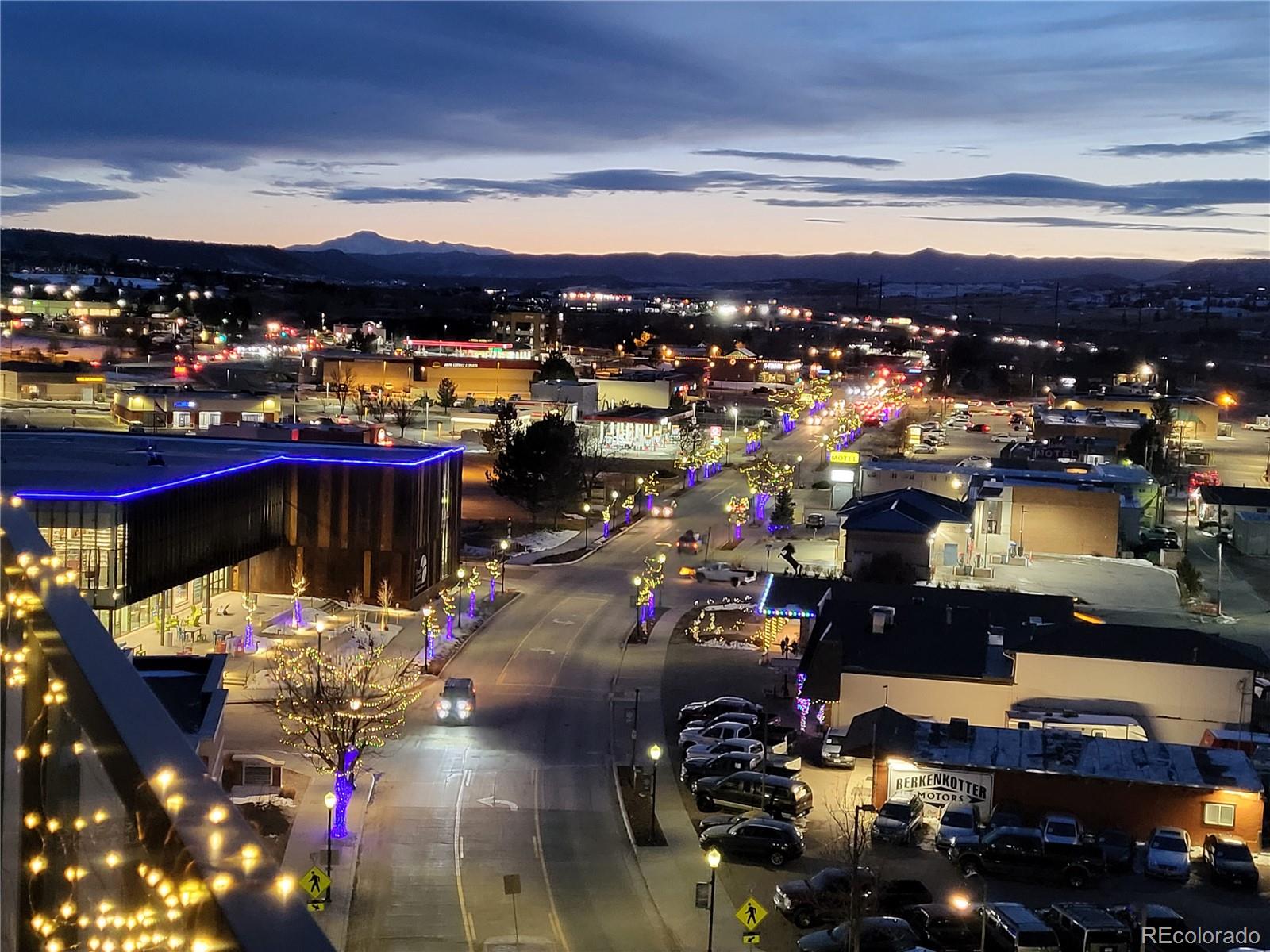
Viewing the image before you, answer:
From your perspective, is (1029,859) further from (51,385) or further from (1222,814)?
(51,385)

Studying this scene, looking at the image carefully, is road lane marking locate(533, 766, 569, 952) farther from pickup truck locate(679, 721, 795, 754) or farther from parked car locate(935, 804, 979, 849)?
parked car locate(935, 804, 979, 849)

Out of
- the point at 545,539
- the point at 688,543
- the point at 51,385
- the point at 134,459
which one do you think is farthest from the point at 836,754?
the point at 51,385

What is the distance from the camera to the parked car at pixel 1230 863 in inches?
357

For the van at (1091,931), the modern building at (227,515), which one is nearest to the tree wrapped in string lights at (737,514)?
the modern building at (227,515)

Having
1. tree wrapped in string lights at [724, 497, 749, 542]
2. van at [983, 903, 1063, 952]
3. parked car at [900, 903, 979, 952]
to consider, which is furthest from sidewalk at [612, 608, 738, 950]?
tree wrapped in string lights at [724, 497, 749, 542]

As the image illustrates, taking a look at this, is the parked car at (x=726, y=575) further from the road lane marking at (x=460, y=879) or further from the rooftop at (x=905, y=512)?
the road lane marking at (x=460, y=879)

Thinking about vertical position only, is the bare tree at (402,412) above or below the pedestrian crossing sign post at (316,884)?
above

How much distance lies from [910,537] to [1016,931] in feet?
37.4

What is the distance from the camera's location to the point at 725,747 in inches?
451

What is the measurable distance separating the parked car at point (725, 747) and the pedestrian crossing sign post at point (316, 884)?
4040mm

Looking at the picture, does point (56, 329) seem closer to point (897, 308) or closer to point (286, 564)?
point (286, 564)

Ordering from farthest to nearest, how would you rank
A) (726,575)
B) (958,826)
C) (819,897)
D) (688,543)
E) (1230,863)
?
1. (688,543)
2. (726,575)
3. (958,826)
4. (1230,863)
5. (819,897)

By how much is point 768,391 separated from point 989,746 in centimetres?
4040

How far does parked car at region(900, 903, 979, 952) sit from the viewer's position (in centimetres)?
805
